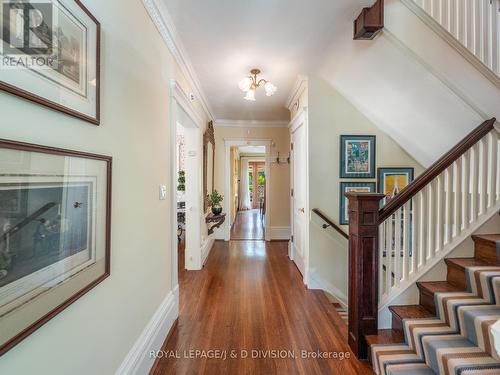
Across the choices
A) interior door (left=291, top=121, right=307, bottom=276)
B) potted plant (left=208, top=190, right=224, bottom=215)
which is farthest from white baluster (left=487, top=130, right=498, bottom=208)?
potted plant (left=208, top=190, right=224, bottom=215)

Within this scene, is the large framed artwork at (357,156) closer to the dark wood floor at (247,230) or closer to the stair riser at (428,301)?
the stair riser at (428,301)

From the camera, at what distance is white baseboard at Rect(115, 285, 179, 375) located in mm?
1403

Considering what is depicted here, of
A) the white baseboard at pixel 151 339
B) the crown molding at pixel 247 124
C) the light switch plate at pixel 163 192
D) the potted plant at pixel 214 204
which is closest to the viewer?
the white baseboard at pixel 151 339

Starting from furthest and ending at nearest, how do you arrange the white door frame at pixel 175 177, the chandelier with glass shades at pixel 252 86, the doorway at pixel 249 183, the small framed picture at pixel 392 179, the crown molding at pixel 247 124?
the doorway at pixel 249 183
the crown molding at pixel 247 124
the small framed picture at pixel 392 179
the chandelier with glass shades at pixel 252 86
the white door frame at pixel 175 177

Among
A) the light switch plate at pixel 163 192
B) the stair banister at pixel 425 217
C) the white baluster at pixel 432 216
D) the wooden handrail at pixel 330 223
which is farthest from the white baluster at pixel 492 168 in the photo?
the light switch plate at pixel 163 192

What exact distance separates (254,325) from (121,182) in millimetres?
1679

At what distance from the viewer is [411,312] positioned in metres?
1.77

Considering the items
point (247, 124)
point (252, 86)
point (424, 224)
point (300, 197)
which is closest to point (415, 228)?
point (424, 224)

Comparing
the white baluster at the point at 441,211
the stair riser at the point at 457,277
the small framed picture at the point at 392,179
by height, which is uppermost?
the small framed picture at the point at 392,179

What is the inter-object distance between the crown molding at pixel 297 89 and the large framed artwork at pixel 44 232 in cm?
261

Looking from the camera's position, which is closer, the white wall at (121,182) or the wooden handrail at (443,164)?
the white wall at (121,182)

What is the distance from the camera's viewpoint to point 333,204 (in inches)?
119

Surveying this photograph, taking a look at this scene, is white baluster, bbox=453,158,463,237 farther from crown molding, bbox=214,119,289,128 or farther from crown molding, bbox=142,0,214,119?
crown molding, bbox=214,119,289,128

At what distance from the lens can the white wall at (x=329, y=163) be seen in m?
2.96
